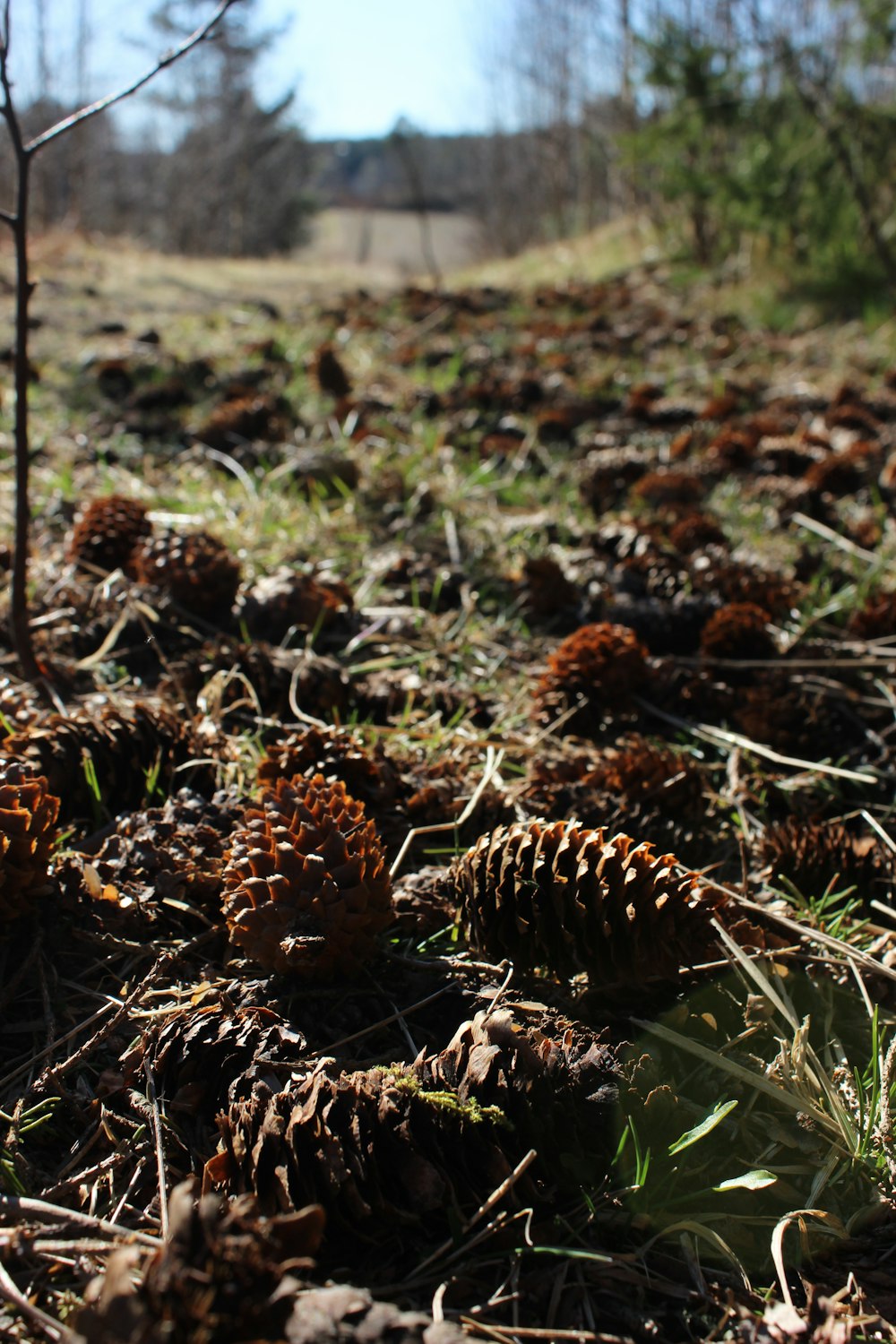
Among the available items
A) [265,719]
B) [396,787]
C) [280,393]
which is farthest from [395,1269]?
[280,393]

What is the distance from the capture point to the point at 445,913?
1408 mm

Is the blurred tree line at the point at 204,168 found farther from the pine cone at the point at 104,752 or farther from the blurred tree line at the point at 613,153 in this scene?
the pine cone at the point at 104,752

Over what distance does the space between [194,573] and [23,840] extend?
1.08 meters

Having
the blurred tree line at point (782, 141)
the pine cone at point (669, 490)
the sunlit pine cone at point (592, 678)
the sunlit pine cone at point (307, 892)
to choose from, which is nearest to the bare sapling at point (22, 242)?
the sunlit pine cone at point (307, 892)

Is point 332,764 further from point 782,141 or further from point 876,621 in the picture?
point 782,141

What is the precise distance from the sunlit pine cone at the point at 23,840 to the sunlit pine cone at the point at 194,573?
971 millimetres

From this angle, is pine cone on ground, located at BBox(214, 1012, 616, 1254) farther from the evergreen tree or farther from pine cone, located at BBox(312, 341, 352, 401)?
the evergreen tree

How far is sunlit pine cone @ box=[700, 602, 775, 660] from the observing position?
2.19 meters

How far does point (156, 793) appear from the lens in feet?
5.50

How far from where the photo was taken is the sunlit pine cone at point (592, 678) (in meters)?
2.01

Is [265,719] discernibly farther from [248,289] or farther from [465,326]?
[248,289]

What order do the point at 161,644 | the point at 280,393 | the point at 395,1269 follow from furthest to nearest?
the point at 280,393 < the point at 161,644 < the point at 395,1269

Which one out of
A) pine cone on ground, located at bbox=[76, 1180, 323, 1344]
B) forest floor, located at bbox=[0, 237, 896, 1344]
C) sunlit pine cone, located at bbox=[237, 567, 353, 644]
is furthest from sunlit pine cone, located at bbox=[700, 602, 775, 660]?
pine cone on ground, located at bbox=[76, 1180, 323, 1344]

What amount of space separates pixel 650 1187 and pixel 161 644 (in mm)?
1607
